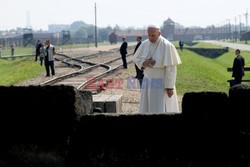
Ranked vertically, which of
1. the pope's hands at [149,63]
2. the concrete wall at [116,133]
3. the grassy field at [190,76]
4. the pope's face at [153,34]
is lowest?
the grassy field at [190,76]

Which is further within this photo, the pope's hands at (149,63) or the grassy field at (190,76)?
the grassy field at (190,76)

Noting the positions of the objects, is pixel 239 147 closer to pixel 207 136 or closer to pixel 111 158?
pixel 207 136

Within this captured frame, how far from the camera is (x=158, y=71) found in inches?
229

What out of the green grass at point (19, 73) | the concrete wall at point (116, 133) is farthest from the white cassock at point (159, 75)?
the green grass at point (19, 73)

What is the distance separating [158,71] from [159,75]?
5cm

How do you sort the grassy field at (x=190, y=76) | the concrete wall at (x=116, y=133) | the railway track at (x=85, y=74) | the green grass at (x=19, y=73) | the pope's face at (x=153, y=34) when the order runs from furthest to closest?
the green grass at (x=19, y=73), the grassy field at (x=190, y=76), the railway track at (x=85, y=74), the pope's face at (x=153, y=34), the concrete wall at (x=116, y=133)

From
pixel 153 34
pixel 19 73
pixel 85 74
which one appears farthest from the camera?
pixel 19 73

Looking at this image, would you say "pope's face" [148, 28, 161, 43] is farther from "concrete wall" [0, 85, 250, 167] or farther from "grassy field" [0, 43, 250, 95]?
"grassy field" [0, 43, 250, 95]

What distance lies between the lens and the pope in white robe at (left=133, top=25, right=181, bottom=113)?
569 cm

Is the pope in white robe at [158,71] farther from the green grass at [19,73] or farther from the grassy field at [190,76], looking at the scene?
the green grass at [19,73]

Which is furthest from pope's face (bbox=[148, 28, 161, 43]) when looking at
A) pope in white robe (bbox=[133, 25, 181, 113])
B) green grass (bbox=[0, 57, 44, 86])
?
green grass (bbox=[0, 57, 44, 86])

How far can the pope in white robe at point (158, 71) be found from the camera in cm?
569

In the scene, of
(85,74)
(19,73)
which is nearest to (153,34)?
(85,74)

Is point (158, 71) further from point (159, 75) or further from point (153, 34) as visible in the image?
point (153, 34)
